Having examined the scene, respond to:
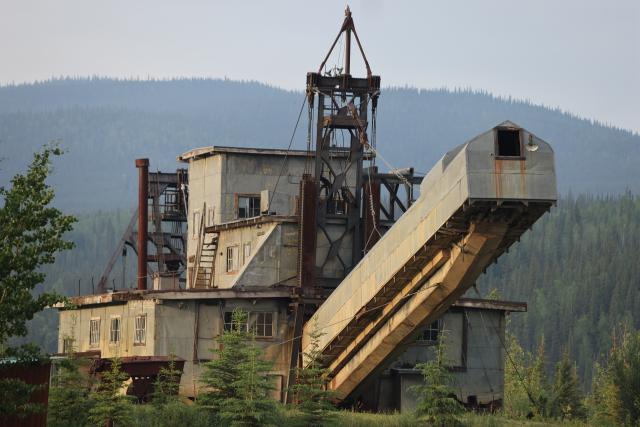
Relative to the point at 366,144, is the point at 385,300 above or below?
below

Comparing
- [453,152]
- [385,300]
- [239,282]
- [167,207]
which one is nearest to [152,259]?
[167,207]

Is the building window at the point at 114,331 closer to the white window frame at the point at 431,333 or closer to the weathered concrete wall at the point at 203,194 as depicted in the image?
the weathered concrete wall at the point at 203,194

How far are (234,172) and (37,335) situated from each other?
467 feet

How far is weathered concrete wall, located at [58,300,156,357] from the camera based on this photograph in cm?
4528

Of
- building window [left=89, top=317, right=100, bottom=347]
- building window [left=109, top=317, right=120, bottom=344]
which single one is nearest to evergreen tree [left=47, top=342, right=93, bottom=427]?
building window [left=109, top=317, right=120, bottom=344]

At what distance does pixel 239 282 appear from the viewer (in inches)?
1836

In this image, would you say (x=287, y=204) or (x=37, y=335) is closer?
(x=287, y=204)

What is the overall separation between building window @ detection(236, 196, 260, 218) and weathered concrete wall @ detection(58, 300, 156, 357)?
7169 millimetres

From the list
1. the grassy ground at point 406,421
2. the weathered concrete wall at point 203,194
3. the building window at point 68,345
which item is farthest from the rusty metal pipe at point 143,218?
the grassy ground at point 406,421

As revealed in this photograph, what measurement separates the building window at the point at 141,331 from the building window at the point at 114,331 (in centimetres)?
213

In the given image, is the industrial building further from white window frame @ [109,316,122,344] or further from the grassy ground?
the grassy ground

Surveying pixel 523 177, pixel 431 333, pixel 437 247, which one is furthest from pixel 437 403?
pixel 431 333

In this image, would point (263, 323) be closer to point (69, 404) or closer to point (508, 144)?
point (69, 404)

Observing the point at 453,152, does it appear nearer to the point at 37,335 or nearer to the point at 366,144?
the point at 366,144
